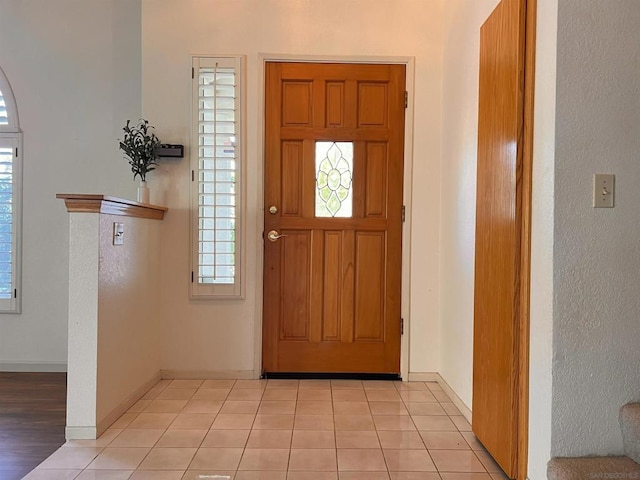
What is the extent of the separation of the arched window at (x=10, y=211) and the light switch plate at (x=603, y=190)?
12.4 feet

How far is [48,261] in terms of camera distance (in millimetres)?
3629

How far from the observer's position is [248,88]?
10.8ft

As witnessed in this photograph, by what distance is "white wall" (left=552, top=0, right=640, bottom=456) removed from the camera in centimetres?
168

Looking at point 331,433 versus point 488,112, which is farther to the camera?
point 331,433

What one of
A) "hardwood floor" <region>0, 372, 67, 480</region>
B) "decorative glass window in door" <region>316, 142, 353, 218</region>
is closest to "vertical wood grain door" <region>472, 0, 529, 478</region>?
"decorative glass window in door" <region>316, 142, 353, 218</region>

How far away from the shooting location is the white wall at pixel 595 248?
168cm

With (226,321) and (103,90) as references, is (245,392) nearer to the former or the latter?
(226,321)

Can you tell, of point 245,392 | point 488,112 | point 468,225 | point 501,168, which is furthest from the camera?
point 245,392

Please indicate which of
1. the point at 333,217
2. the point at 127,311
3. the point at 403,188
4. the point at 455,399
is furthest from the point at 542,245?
the point at 127,311

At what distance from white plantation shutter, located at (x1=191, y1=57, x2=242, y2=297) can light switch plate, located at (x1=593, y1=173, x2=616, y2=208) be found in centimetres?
222

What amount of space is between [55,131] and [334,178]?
219 centimetres

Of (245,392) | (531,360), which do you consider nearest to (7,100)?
(245,392)

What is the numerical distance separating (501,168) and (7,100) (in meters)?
3.60

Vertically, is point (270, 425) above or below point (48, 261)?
below
